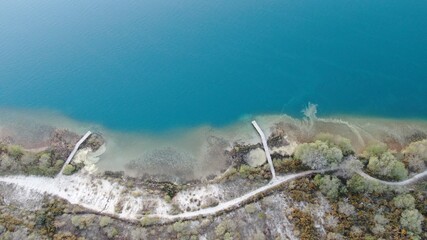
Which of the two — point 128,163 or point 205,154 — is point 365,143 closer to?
point 205,154

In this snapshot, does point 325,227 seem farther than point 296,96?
No

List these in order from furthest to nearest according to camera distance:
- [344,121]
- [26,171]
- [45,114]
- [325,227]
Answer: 1. [45,114]
2. [344,121]
3. [26,171]
4. [325,227]

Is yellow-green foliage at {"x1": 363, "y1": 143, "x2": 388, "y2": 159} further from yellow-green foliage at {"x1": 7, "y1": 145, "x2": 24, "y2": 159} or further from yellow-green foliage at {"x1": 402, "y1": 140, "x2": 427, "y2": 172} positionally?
yellow-green foliage at {"x1": 7, "y1": 145, "x2": 24, "y2": 159}

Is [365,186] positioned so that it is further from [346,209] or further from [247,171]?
[247,171]

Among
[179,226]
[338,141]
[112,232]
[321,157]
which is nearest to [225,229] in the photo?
[179,226]

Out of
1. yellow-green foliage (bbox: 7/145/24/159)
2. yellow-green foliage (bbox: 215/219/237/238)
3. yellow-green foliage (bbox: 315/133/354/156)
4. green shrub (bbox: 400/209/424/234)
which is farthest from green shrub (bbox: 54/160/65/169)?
green shrub (bbox: 400/209/424/234)

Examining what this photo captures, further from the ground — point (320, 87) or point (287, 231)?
point (320, 87)

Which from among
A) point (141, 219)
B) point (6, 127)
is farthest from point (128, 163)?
point (6, 127)
